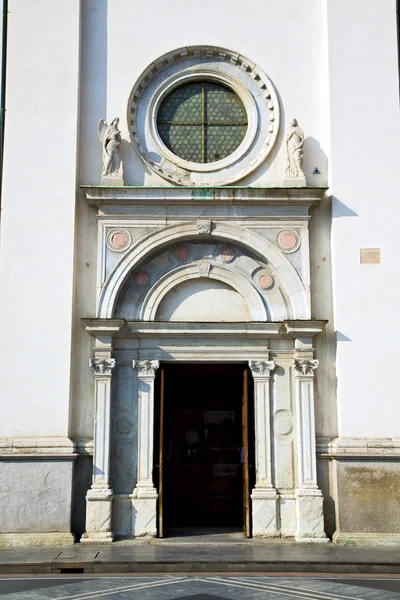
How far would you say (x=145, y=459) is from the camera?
586 inches

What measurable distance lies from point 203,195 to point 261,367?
3.18 m

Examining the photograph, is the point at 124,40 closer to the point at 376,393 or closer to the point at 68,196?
the point at 68,196

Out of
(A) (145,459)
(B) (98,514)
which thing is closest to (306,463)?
(A) (145,459)

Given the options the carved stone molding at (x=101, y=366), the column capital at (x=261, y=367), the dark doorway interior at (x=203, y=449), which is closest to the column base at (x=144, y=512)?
the carved stone molding at (x=101, y=366)

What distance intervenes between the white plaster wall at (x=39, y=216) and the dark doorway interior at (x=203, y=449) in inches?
142

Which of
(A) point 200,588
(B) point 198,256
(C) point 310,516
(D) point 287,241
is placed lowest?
(A) point 200,588

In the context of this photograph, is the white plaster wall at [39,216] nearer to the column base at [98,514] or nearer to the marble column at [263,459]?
the column base at [98,514]

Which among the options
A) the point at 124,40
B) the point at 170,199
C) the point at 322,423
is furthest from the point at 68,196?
the point at 322,423

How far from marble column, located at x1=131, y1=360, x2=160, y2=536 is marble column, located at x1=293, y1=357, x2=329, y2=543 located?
2.44 meters

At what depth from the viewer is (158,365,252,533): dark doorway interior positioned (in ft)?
58.5

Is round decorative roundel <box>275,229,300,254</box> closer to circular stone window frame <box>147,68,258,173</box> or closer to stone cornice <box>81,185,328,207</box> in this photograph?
stone cornice <box>81,185,328,207</box>

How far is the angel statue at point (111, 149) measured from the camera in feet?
50.5

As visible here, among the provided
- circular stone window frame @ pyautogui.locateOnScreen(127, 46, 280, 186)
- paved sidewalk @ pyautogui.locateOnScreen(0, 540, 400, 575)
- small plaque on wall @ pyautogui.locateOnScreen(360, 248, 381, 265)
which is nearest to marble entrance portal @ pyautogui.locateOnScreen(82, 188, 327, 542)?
circular stone window frame @ pyautogui.locateOnScreen(127, 46, 280, 186)

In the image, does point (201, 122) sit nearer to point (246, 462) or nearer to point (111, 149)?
point (111, 149)
